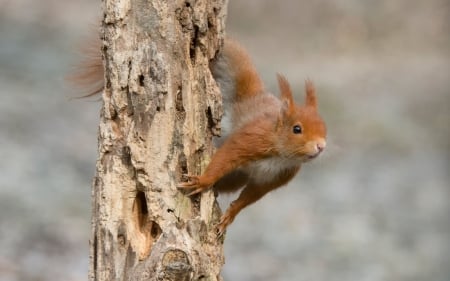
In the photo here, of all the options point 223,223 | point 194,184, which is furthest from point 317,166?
point 194,184

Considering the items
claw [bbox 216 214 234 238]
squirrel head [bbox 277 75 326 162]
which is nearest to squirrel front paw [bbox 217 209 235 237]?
claw [bbox 216 214 234 238]

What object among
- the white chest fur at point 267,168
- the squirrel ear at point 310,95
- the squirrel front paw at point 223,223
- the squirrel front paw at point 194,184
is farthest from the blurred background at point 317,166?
the squirrel front paw at point 194,184

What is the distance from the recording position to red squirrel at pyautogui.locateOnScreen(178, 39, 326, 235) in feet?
11.4

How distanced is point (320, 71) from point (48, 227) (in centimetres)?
333

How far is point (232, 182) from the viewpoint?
3.56 metres

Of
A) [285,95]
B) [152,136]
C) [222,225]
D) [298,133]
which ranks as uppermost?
[285,95]

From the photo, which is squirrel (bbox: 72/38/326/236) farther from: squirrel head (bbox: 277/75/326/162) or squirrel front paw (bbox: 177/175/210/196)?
squirrel front paw (bbox: 177/175/210/196)

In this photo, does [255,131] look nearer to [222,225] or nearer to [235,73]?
[235,73]

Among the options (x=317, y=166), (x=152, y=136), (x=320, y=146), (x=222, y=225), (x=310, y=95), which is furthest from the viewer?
(x=317, y=166)

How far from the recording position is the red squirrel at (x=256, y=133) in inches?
136

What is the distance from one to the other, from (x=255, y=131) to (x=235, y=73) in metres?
0.18

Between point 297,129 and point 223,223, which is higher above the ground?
point 297,129

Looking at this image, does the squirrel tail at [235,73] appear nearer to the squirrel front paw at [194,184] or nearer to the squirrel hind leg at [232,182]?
the squirrel hind leg at [232,182]

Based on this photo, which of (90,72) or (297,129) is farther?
(90,72)
